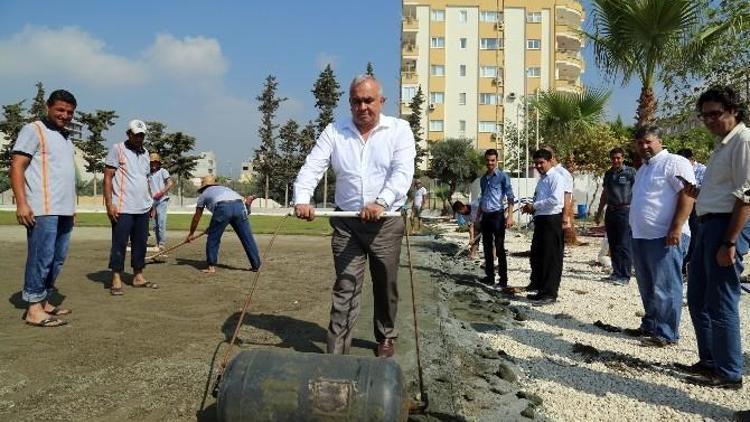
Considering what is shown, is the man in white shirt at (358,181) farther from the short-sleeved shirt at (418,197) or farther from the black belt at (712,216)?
the short-sleeved shirt at (418,197)

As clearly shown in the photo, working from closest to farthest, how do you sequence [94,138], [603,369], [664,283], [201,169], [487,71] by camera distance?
[603,369] → [664,283] → [94,138] → [487,71] → [201,169]

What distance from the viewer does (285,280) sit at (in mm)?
7352

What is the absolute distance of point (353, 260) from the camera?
375 cm

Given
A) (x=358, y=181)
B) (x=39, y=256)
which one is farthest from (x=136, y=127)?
(x=358, y=181)

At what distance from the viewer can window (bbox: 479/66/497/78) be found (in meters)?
54.3

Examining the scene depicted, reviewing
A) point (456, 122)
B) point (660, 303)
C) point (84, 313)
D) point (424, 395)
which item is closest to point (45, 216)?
point (84, 313)

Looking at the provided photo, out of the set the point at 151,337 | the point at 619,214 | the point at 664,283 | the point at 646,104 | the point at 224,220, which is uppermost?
the point at 646,104

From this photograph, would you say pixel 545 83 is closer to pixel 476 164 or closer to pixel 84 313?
pixel 476 164

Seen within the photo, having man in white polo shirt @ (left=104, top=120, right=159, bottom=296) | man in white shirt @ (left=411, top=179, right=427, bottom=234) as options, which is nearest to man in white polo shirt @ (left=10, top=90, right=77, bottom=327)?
man in white polo shirt @ (left=104, top=120, right=159, bottom=296)

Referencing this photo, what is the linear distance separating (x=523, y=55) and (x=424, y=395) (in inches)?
2211

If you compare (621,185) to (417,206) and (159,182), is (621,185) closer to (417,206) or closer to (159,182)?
(159,182)

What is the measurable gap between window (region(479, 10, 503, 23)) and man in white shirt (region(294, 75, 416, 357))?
178ft

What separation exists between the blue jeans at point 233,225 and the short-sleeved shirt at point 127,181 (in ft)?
5.73

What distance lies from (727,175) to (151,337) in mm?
4206
